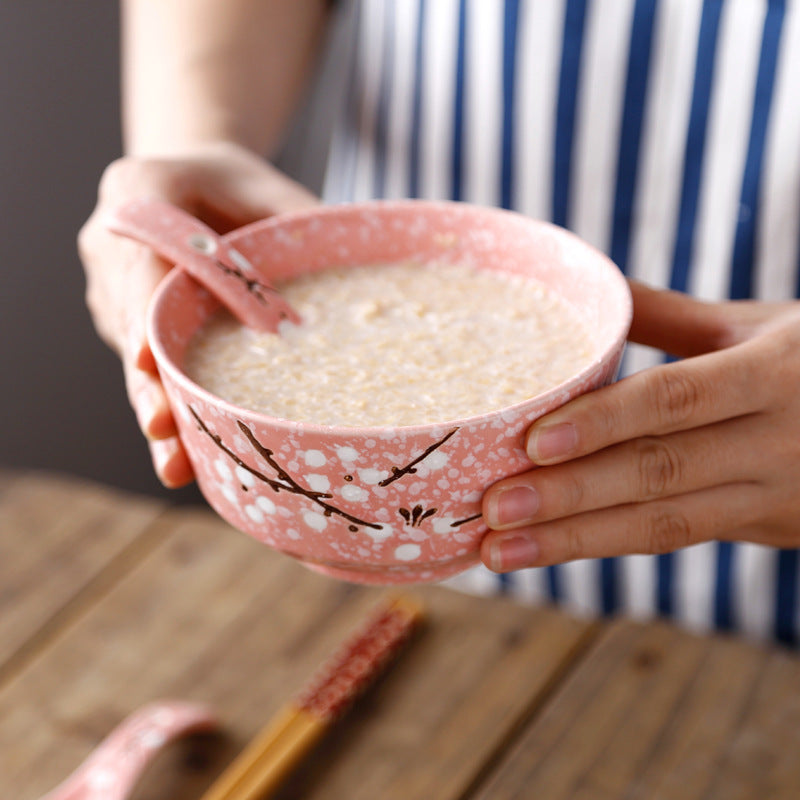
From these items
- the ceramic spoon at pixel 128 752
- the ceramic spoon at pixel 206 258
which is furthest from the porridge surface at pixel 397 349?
the ceramic spoon at pixel 128 752

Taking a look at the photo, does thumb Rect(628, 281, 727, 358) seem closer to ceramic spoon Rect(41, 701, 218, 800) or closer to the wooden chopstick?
the wooden chopstick

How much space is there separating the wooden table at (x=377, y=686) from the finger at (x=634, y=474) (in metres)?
0.29

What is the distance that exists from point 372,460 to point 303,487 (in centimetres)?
5

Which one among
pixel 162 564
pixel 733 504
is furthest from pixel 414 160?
pixel 733 504

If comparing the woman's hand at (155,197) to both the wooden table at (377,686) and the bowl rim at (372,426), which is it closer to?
the bowl rim at (372,426)

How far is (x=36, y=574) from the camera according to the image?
101cm

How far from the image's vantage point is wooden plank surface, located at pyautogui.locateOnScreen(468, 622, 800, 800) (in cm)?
77

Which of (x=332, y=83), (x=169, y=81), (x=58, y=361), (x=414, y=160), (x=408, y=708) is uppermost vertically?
(x=169, y=81)

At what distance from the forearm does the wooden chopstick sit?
19.3 inches

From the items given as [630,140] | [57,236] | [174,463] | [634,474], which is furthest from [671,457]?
[57,236]

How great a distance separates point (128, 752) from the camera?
790 millimetres

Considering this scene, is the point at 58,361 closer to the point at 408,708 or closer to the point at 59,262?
the point at 59,262

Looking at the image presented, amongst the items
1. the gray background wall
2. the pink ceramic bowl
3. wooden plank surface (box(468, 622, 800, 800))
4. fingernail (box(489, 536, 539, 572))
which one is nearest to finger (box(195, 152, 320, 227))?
the pink ceramic bowl

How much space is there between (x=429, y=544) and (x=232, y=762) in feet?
1.21
